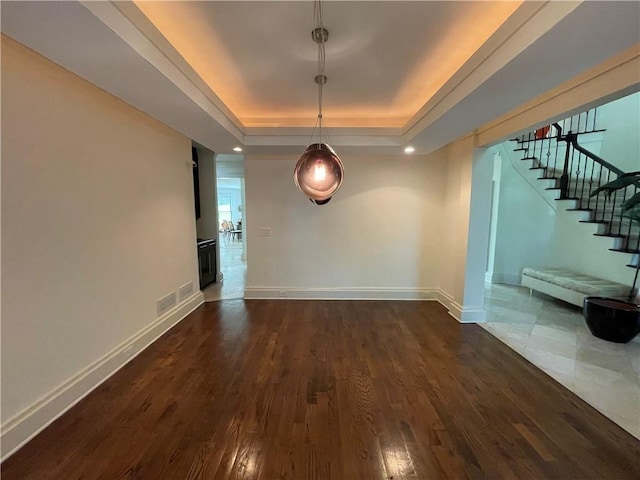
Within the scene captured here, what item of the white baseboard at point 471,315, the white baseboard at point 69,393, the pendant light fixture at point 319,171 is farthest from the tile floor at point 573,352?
the white baseboard at point 69,393

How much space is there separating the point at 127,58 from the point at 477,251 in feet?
13.8

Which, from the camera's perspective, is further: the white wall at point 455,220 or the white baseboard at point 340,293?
the white baseboard at point 340,293

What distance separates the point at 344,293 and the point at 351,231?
1085mm

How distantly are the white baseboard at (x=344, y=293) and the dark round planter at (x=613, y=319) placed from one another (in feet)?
6.58

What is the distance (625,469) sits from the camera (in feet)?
5.66

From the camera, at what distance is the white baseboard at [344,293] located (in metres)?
4.96

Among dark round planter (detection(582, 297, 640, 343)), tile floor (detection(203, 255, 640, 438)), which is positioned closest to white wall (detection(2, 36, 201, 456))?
tile floor (detection(203, 255, 640, 438))

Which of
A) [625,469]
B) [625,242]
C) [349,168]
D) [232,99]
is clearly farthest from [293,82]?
[625,242]

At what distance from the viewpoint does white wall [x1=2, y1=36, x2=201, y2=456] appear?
1.82m

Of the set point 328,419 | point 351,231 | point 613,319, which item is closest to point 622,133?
point 613,319

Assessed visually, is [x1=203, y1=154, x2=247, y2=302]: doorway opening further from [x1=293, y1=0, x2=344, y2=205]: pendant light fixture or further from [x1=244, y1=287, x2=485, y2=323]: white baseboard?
[x1=293, y1=0, x2=344, y2=205]: pendant light fixture

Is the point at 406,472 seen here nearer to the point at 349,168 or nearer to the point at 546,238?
the point at 349,168

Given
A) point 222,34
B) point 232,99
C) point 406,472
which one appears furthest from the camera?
point 232,99

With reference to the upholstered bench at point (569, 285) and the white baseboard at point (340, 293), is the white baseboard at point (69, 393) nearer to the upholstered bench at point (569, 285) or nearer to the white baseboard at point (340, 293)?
the white baseboard at point (340, 293)
